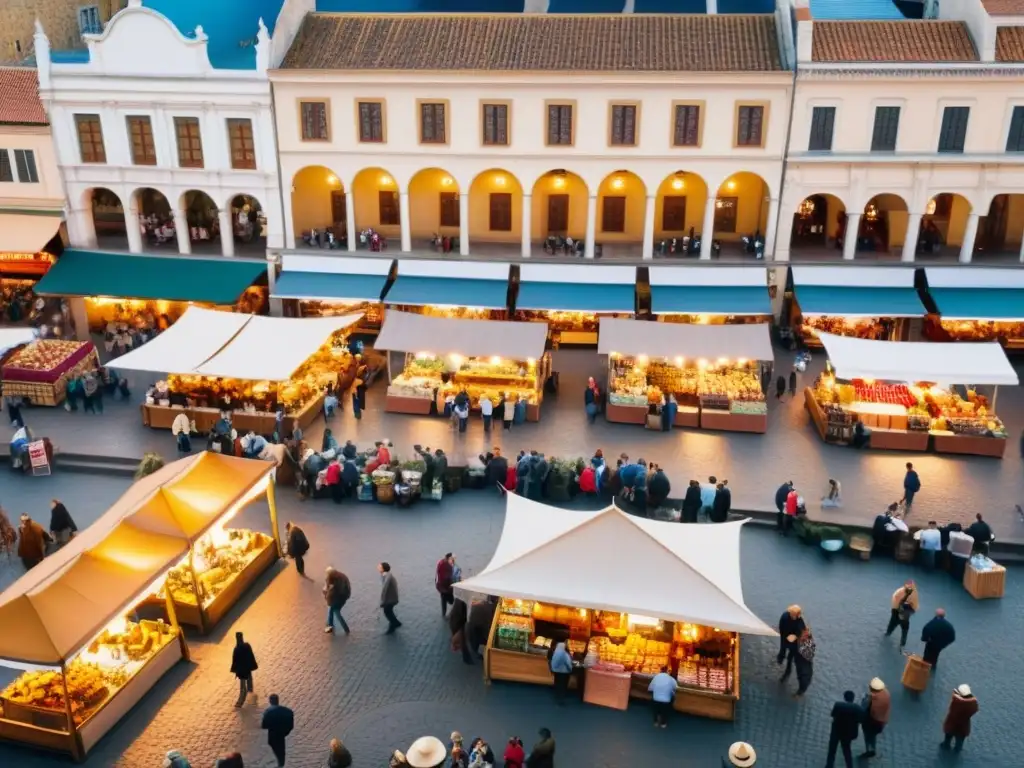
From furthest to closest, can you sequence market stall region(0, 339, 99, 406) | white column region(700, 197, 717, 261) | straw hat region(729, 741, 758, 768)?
1. white column region(700, 197, 717, 261)
2. market stall region(0, 339, 99, 406)
3. straw hat region(729, 741, 758, 768)

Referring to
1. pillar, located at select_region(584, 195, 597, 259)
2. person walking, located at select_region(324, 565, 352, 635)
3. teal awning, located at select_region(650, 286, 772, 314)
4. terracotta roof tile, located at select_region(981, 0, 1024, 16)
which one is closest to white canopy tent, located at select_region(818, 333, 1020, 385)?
teal awning, located at select_region(650, 286, 772, 314)

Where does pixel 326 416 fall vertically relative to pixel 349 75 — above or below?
below

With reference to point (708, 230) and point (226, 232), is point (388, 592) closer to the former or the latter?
point (708, 230)

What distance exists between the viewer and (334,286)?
94.8 feet

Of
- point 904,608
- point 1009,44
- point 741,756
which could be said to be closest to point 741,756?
point 741,756

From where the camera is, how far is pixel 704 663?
1502 cm

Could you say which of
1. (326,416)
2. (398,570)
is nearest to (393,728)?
(398,570)

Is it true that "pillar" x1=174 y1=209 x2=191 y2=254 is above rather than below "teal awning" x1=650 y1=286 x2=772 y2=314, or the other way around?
above

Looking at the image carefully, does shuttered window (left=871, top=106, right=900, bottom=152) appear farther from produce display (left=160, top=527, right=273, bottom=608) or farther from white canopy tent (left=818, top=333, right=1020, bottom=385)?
produce display (left=160, top=527, right=273, bottom=608)

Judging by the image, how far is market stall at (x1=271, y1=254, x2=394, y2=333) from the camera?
28594mm

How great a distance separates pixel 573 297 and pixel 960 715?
16.8 meters

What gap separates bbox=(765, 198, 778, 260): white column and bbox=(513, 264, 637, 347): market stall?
412 centimetres

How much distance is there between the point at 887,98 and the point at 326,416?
1783 cm

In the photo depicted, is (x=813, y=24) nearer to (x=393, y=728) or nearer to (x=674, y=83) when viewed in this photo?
(x=674, y=83)
